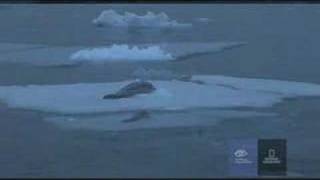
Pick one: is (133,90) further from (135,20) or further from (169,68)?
(135,20)

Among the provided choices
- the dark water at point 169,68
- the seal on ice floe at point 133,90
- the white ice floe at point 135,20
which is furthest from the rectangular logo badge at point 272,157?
the white ice floe at point 135,20

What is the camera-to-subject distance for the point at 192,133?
4.49 meters

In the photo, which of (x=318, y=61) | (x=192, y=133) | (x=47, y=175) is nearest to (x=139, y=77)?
(x=192, y=133)

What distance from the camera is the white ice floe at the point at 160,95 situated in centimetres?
448

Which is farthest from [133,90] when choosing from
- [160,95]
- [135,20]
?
[135,20]

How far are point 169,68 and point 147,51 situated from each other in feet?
0.52

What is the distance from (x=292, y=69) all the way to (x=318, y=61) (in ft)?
0.52

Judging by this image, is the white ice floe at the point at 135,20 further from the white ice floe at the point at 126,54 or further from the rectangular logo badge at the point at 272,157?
the rectangular logo badge at the point at 272,157

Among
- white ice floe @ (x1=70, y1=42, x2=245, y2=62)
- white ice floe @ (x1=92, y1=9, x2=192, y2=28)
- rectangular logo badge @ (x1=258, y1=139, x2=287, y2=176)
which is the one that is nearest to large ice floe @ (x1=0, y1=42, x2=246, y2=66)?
white ice floe @ (x1=70, y1=42, x2=245, y2=62)

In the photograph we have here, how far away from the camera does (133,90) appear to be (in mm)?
4504

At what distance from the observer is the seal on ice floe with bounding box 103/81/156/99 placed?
14.8ft

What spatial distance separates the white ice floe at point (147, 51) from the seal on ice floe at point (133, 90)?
0.46 ft

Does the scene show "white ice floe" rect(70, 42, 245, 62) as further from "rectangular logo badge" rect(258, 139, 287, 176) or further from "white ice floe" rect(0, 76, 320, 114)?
"rectangular logo badge" rect(258, 139, 287, 176)

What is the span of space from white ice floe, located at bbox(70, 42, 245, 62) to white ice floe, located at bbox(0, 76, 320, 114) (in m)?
0.15
